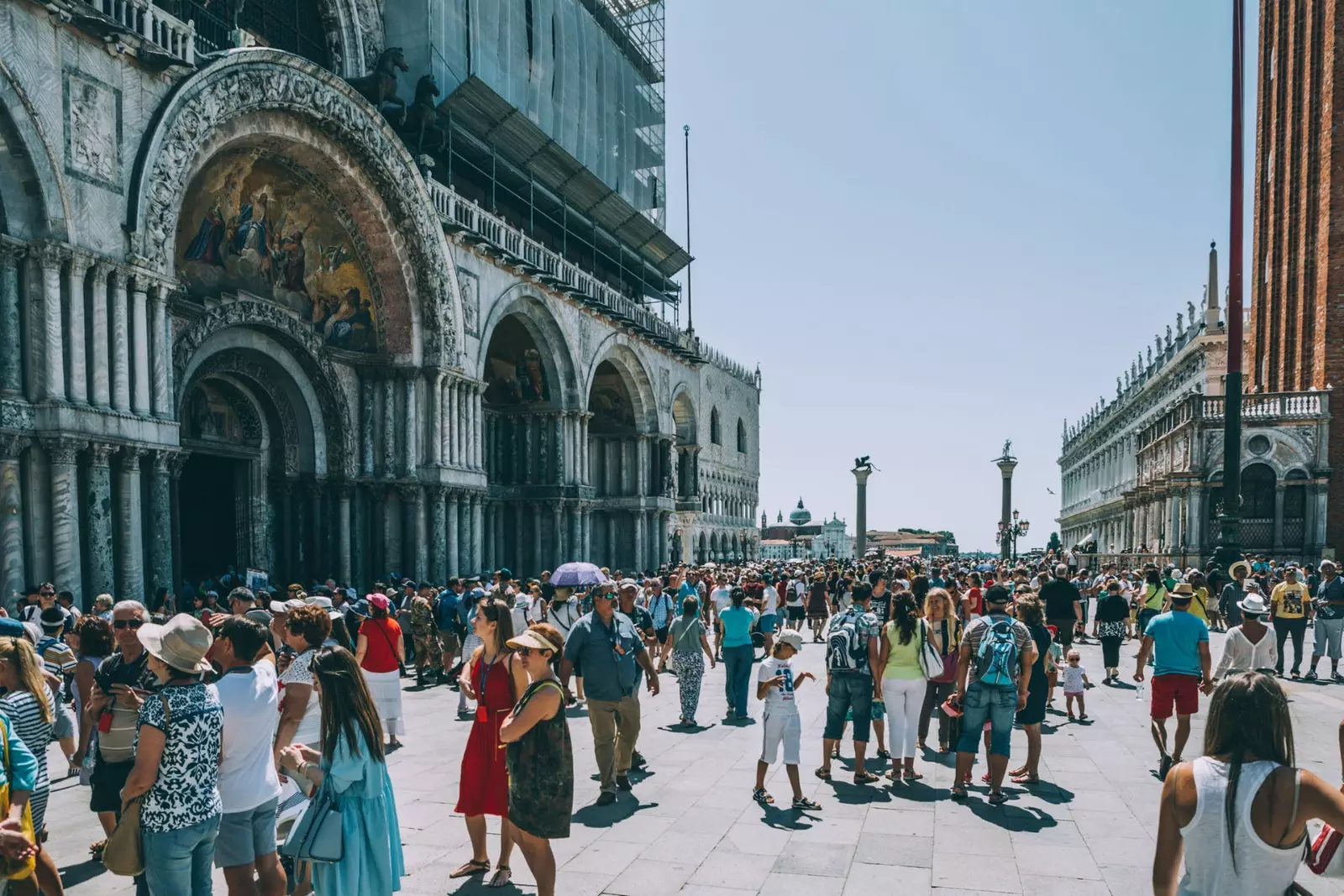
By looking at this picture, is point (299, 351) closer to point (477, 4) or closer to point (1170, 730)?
point (477, 4)

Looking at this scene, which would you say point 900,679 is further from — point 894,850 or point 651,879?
point 651,879

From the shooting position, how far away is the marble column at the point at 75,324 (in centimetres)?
1285

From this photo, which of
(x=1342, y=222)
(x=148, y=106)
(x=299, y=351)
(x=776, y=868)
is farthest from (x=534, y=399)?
(x=1342, y=222)

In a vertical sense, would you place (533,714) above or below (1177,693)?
above

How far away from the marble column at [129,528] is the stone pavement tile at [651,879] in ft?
34.4

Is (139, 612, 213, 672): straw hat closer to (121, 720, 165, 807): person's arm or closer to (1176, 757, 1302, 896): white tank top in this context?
(121, 720, 165, 807): person's arm

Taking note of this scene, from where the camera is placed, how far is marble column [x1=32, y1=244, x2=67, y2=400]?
12.5 meters

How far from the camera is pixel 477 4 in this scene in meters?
27.1

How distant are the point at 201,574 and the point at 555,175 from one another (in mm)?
17532

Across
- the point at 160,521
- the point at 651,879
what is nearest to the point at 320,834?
the point at 651,879

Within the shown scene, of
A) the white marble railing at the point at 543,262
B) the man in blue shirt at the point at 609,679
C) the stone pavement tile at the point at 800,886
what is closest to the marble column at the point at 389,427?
the white marble railing at the point at 543,262

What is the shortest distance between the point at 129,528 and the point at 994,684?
1194 centimetres

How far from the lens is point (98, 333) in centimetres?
1328

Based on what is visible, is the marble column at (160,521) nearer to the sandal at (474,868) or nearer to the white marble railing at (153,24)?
the white marble railing at (153,24)
